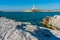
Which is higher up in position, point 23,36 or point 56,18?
point 23,36

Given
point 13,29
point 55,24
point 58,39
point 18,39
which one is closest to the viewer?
point 18,39

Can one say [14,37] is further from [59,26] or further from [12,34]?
[59,26]

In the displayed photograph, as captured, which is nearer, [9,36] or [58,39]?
[9,36]

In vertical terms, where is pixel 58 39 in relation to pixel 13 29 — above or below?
below


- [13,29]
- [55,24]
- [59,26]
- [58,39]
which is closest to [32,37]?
[13,29]

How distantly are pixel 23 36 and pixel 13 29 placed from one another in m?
0.56

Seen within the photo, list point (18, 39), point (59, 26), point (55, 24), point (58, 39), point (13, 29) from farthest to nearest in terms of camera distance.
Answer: point (55, 24), point (59, 26), point (58, 39), point (13, 29), point (18, 39)

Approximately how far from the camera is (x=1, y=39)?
7.38 meters

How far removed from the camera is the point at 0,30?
7.83 m

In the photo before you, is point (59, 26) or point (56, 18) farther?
point (56, 18)

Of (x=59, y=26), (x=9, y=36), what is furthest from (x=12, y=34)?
(x=59, y=26)

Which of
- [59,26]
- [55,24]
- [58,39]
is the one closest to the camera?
[58,39]

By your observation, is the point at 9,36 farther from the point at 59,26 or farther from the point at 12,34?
the point at 59,26

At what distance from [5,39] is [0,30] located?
600 millimetres
